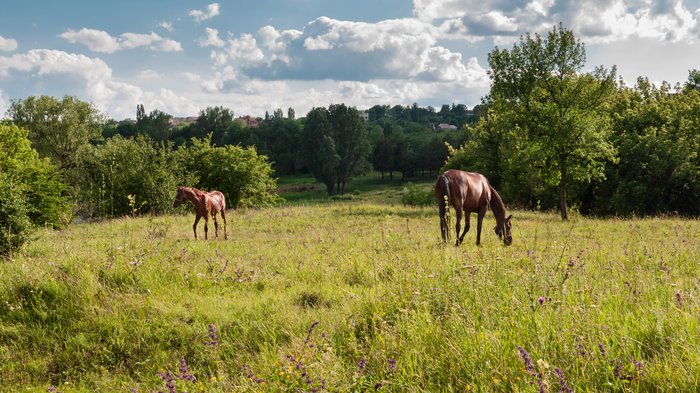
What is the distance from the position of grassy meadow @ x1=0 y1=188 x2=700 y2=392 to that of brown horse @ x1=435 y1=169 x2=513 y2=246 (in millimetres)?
2699

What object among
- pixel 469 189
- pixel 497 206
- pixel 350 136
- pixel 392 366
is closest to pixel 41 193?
pixel 469 189

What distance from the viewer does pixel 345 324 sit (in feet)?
13.0

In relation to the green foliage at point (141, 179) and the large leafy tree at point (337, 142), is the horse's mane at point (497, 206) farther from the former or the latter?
the large leafy tree at point (337, 142)

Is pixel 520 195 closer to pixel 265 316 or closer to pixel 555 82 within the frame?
pixel 555 82

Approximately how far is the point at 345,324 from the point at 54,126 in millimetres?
53429

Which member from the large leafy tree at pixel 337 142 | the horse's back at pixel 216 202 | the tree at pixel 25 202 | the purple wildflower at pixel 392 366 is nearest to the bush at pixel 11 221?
the tree at pixel 25 202

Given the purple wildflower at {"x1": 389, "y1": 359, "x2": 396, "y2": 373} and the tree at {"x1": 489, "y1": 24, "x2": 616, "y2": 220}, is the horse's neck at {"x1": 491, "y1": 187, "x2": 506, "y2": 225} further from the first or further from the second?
the tree at {"x1": 489, "y1": 24, "x2": 616, "y2": 220}

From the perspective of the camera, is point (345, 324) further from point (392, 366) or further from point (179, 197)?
point (179, 197)

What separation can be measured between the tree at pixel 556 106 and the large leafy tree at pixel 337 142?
40.8 m

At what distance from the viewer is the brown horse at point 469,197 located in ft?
30.8

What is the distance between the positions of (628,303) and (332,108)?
212ft

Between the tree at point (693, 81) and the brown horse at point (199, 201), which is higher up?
the tree at point (693, 81)

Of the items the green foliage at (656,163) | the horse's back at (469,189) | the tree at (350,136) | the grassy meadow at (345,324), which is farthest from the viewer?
the tree at (350,136)

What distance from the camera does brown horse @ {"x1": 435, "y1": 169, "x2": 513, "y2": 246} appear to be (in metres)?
9.40
